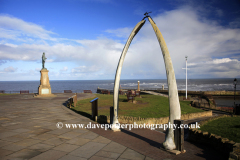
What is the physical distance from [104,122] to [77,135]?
7.63ft


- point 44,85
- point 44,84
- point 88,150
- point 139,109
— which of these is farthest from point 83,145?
point 44,84

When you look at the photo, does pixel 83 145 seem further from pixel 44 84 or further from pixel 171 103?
pixel 44 84

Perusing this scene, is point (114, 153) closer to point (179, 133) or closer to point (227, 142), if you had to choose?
point (179, 133)

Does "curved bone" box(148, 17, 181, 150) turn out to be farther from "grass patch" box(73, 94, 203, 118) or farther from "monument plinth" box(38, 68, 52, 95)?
"monument plinth" box(38, 68, 52, 95)

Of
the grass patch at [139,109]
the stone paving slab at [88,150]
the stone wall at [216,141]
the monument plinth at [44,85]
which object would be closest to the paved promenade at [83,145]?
the stone paving slab at [88,150]

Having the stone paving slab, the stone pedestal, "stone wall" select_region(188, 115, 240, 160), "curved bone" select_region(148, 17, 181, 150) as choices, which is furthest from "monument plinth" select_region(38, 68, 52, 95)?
"curved bone" select_region(148, 17, 181, 150)

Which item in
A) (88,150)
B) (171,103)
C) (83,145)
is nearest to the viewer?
(88,150)

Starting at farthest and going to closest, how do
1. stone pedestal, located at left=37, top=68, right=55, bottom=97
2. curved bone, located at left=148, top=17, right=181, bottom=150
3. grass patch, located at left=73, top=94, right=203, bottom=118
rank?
stone pedestal, located at left=37, top=68, right=55, bottom=97 < grass patch, located at left=73, top=94, right=203, bottom=118 < curved bone, located at left=148, top=17, right=181, bottom=150

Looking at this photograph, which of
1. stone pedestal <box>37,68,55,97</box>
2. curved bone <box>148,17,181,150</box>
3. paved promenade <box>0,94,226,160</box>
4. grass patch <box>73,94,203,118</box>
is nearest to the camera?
paved promenade <box>0,94,226,160</box>

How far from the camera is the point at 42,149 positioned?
490 cm

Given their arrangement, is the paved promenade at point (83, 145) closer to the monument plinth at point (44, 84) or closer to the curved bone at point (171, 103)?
the curved bone at point (171, 103)

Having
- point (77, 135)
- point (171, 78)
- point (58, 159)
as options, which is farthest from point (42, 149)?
point (171, 78)

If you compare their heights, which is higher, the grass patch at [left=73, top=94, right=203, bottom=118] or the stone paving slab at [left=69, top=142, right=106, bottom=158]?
the stone paving slab at [left=69, top=142, right=106, bottom=158]

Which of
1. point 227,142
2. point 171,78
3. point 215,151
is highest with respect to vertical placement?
point 171,78
